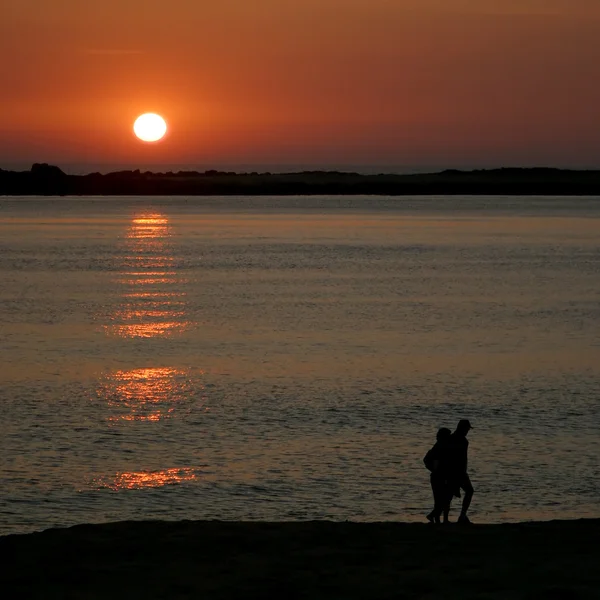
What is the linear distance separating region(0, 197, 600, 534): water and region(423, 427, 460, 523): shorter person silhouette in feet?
14.7

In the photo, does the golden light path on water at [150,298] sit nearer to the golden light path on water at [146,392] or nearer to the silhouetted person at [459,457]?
the golden light path on water at [146,392]

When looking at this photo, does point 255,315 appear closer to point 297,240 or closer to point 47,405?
point 47,405

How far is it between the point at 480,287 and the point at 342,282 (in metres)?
11.2

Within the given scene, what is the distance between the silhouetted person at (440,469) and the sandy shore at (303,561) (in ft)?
4.62

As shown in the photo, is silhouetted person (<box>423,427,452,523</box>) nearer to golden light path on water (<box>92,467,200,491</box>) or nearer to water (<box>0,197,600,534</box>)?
water (<box>0,197,600,534</box>)

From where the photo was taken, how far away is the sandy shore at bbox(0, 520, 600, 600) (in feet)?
41.9

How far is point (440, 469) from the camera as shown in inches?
691

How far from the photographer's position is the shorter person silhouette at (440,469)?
17.4m

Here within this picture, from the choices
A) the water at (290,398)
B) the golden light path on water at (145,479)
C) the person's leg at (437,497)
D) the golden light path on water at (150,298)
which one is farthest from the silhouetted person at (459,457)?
the golden light path on water at (150,298)

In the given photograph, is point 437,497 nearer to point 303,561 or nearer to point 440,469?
point 440,469

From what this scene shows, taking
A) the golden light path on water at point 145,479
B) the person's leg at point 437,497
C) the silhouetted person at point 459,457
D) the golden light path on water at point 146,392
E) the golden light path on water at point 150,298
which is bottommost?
the golden light path on water at point 150,298

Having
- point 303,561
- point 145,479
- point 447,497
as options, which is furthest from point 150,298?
point 303,561

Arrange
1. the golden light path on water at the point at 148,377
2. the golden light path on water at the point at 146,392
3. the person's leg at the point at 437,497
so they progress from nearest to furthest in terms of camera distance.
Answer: the person's leg at the point at 437,497
the golden light path on water at the point at 148,377
the golden light path on water at the point at 146,392

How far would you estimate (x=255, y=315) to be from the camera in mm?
63281
